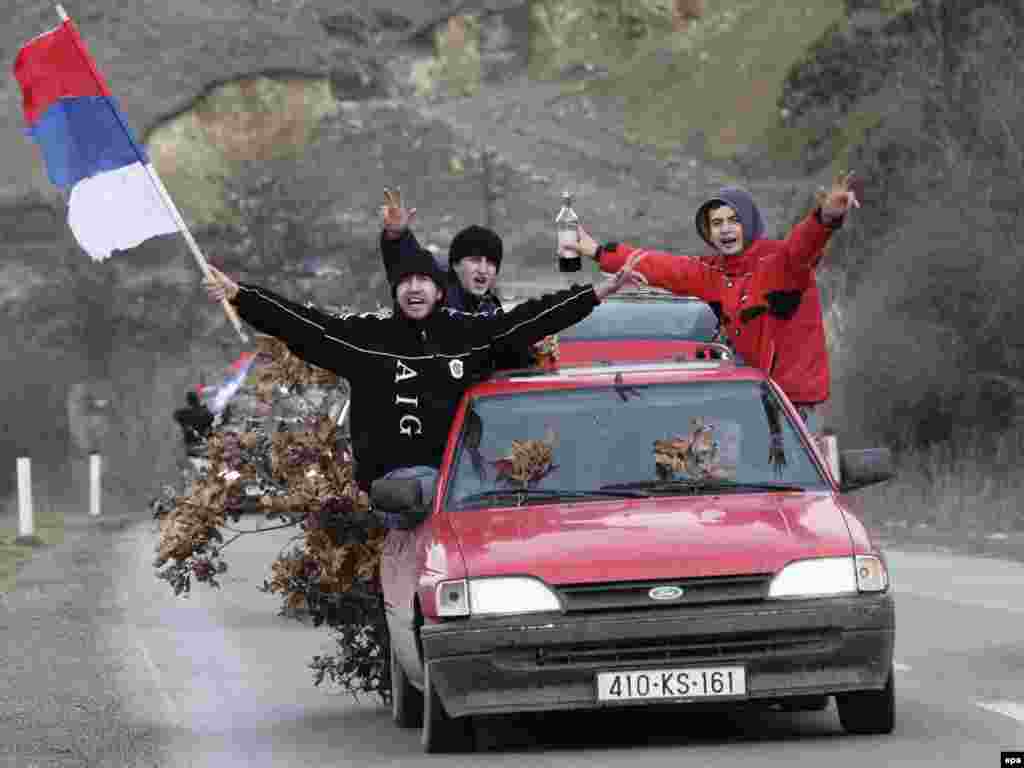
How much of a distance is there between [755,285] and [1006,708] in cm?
222

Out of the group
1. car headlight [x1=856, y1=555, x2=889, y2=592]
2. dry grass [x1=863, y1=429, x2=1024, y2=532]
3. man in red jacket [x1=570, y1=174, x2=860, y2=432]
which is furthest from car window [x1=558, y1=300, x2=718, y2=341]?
dry grass [x1=863, y1=429, x2=1024, y2=532]

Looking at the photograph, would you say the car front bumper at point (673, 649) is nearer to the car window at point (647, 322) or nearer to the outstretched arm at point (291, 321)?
the outstretched arm at point (291, 321)

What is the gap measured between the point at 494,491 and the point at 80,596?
12.6 meters

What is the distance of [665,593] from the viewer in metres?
10.7

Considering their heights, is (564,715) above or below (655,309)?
below

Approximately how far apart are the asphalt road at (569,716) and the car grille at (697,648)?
367 millimetres

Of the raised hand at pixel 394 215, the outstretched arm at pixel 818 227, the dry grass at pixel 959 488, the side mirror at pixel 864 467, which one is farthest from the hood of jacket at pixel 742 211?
the dry grass at pixel 959 488

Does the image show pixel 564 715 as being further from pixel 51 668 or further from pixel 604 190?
pixel 604 190

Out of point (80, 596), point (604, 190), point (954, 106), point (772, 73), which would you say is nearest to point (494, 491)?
point (80, 596)

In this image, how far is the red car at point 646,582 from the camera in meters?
10.7

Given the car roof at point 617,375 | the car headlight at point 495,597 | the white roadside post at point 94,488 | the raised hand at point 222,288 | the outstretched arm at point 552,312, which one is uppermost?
the raised hand at point 222,288

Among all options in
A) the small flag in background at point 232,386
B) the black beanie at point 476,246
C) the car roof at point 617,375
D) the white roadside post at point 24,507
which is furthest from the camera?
the small flag in background at point 232,386

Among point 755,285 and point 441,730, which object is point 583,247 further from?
point 441,730

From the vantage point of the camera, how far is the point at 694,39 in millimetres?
132375
